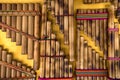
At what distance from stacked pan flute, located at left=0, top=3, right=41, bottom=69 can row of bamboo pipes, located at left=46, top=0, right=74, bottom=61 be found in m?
0.22

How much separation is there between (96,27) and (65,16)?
1.47 ft

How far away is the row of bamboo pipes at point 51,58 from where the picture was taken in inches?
107

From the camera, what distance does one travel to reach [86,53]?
275cm

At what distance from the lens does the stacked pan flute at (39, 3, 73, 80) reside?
2.71 m

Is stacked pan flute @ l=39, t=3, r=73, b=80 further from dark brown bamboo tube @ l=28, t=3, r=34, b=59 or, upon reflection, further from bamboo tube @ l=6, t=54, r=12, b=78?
bamboo tube @ l=6, t=54, r=12, b=78

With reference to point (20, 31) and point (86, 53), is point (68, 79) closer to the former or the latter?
point (86, 53)

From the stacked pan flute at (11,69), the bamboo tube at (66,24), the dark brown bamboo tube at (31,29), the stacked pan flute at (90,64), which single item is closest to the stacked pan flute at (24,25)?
the dark brown bamboo tube at (31,29)

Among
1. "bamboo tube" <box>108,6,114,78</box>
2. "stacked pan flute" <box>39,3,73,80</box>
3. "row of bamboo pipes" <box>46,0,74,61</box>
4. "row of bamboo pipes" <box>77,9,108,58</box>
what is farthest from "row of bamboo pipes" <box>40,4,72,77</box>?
"bamboo tube" <box>108,6,114,78</box>

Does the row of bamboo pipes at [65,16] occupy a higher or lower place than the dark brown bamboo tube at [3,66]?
higher

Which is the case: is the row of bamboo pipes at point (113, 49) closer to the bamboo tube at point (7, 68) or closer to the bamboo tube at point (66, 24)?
the bamboo tube at point (66, 24)

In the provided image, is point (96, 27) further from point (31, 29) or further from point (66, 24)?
point (31, 29)

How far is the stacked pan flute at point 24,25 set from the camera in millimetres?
A: 2729

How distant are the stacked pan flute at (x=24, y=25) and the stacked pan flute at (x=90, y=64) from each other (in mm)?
595

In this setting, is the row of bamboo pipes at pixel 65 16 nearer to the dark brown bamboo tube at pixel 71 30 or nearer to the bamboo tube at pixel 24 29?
the dark brown bamboo tube at pixel 71 30
